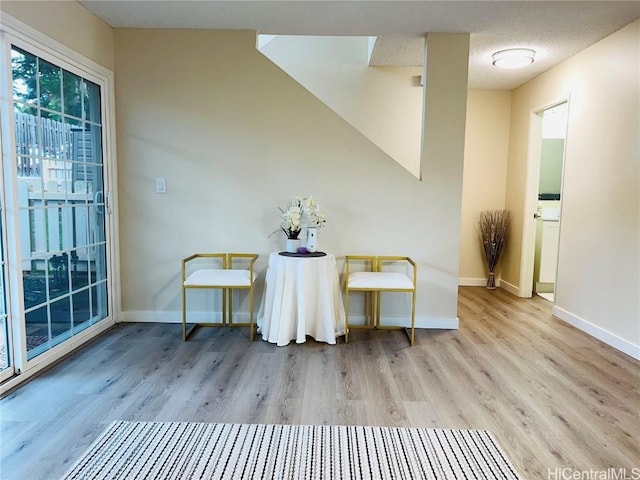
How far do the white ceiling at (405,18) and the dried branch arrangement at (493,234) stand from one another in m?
1.97

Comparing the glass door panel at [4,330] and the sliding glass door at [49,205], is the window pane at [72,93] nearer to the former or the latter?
the sliding glass door at [49,205]

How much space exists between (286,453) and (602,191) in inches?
122

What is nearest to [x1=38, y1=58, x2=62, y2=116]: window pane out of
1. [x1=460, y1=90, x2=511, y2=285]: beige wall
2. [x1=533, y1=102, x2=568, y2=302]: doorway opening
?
[x1=460, y1=90, x2=511, y2=285]: beige wall

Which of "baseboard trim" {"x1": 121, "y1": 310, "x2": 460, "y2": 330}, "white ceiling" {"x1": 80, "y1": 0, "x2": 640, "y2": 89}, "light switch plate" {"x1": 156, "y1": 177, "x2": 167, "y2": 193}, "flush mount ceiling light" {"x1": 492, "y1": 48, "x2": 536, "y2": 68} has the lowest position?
"baseboard trim" {"x1": 121, "y1": 310, "x2": 460, "y2": 330}

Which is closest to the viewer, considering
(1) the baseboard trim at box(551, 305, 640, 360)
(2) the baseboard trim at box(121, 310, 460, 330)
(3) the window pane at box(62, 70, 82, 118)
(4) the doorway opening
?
(3) the window pane at box(62, 70, 82, 118)

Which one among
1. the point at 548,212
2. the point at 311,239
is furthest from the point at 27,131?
the point at 548,212

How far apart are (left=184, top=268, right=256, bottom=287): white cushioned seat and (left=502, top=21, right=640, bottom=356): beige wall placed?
8.94ft

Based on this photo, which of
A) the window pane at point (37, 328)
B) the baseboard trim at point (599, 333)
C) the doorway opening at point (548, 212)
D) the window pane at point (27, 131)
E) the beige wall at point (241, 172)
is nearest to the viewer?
the window pane at point (27, 131)

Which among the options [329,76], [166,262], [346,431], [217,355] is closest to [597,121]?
[329,76]

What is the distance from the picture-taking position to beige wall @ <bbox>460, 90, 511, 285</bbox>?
489 cm

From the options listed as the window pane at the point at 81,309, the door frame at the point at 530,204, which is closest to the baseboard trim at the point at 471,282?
the door frame at the point at 530,204

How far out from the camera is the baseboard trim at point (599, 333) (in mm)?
2850

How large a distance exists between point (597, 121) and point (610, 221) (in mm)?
823

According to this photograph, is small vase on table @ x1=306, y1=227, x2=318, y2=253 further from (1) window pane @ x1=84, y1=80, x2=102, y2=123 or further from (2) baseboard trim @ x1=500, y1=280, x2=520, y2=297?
(2) baseboard trim @ x1=500, y1=280, x2=520, y2=297
